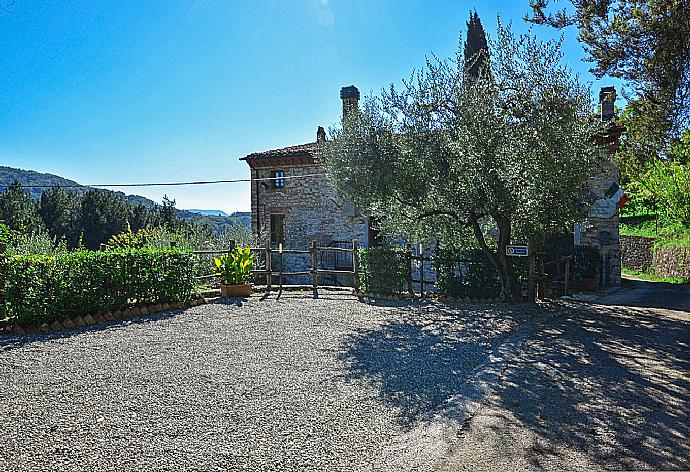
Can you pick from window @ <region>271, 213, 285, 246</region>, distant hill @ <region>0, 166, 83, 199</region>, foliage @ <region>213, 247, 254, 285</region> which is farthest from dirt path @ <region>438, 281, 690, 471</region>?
distant hill @ <region>0, 166, 83, 199</region>

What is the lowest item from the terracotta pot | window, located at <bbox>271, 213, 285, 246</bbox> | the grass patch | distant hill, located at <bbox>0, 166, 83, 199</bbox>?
the grass patch

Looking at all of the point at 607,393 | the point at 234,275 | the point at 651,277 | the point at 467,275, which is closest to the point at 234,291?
the point at 234,275

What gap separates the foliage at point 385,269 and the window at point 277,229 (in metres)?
9.30

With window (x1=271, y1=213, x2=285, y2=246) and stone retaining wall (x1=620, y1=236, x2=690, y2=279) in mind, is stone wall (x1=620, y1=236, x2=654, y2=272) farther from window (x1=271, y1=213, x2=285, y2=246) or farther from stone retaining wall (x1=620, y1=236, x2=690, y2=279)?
window (x1=271, y1=213, x2=285, y2=246)

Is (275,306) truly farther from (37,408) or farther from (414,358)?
(37,408)

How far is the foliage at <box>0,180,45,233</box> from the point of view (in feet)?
84.3

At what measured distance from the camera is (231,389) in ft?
14.9

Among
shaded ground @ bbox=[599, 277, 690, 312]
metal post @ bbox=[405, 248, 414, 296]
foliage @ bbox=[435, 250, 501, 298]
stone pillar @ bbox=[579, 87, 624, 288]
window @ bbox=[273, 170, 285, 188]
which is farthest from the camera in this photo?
window @ bbox=[273, 170, 285, 188]

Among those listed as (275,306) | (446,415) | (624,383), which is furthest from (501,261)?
(446,415)

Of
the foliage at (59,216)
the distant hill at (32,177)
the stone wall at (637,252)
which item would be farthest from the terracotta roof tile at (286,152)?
the distant hill at (32,177)

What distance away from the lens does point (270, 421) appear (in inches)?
147

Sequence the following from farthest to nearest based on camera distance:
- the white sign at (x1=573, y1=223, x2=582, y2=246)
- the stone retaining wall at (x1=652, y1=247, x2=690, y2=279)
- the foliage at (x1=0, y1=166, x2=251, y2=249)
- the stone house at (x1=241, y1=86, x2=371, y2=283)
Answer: the foliage at (x1=0, y1=166, x2=251, y2=249)
the stone house at (x1=241, y1=86, x2=371, y2=283)
the stone retaining wall at (x1=652, y1=247, x2=690, y2=279)
the white sign at (x1=573, y1=223, x2=582, y2=246)

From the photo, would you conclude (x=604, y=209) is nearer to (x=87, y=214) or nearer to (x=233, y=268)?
(x=233, y=268)

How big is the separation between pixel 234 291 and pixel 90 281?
3388 millimetres
